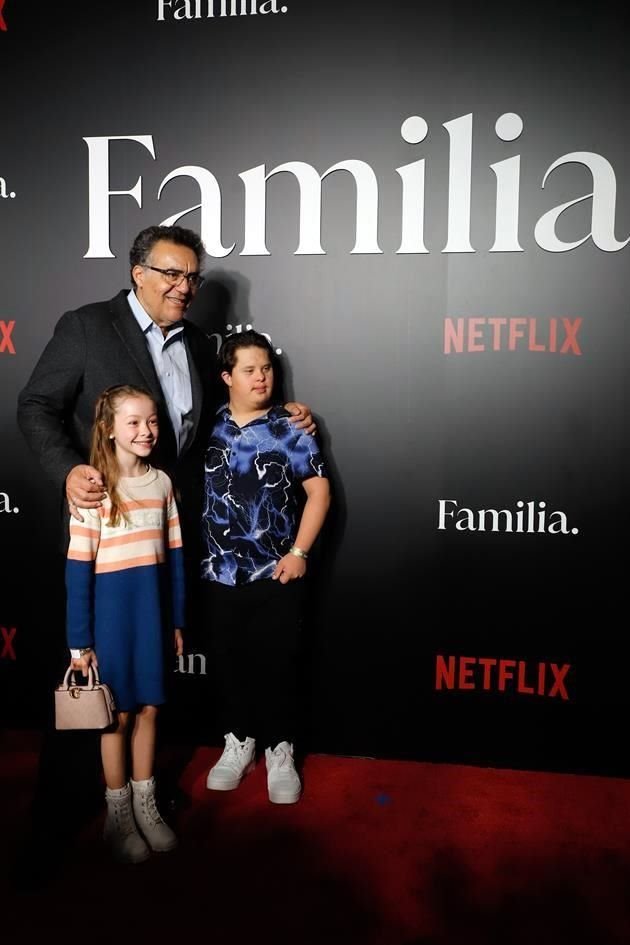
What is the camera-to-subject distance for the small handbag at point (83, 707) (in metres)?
2.14

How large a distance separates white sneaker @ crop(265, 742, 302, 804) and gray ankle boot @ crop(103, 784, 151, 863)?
1.56ft

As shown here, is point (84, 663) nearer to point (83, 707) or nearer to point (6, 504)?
point (83, 707)

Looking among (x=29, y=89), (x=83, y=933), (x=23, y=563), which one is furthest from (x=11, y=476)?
(x=83, y=933)

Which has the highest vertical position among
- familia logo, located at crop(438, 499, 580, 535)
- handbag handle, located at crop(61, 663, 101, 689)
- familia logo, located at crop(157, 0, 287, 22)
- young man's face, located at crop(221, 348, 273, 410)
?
familia logo, located at crop(157, 0, 287, 22)

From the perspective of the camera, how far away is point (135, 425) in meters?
2.16

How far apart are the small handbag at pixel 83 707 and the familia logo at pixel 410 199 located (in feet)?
5.03

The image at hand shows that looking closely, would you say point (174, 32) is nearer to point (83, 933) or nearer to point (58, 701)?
point (58, 701)

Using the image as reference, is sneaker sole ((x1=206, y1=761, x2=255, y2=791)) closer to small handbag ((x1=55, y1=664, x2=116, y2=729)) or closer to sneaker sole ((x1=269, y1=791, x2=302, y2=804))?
sneaker sole ((x1=269, y1=791, x2=302, y2=804))

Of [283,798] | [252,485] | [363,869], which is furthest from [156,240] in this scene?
[363,869]

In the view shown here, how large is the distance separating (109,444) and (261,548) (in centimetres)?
64

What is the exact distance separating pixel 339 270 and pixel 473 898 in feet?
6.38

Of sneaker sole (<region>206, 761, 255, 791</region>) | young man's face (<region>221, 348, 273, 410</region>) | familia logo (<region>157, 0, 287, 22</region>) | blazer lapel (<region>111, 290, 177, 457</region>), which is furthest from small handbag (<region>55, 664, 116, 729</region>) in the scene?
familia logo (<region>157, 0, 287, 22</region>)

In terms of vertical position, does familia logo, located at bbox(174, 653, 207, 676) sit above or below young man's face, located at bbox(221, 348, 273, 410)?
below

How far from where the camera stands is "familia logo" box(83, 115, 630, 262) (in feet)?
8.74
